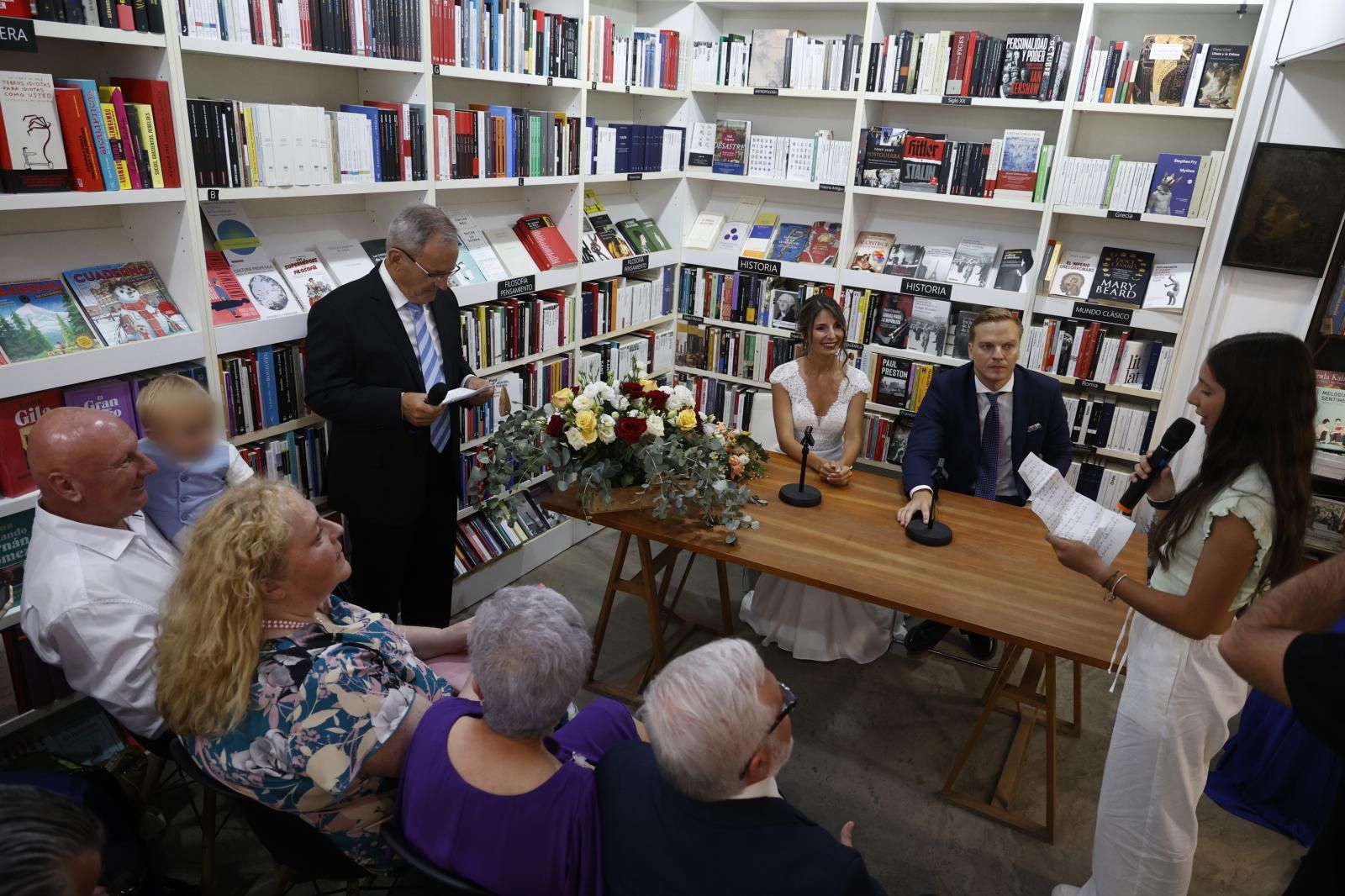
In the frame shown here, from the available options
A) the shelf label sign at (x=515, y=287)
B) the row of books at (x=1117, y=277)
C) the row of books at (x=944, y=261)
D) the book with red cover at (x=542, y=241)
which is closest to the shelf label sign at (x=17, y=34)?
the shelf label sign at (x=515, y=287)

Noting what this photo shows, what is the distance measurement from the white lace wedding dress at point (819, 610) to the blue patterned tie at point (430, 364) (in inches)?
61.1

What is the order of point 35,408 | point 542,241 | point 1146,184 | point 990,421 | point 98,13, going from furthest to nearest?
point 542,241
point 1146,184
point 990,421
point 35,408
point 98,13

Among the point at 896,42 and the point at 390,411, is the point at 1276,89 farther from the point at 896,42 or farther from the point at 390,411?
the point at 390,411

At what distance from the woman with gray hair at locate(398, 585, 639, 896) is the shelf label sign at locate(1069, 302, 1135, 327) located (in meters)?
3.73

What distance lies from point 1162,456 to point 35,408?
319cm

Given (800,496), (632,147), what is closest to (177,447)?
(800,496)

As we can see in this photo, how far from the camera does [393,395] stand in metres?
2.89

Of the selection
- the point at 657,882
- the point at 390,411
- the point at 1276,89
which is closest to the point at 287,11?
the point at 390,411

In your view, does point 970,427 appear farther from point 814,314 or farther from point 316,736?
point 316,736

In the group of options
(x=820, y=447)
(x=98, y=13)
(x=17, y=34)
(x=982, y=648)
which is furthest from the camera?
(x=820, y=447)

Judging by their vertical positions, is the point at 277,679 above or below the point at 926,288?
below

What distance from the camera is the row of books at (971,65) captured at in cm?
411

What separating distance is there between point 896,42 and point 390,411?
3.37 meters

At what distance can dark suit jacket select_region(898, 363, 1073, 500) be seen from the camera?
3338 mm
